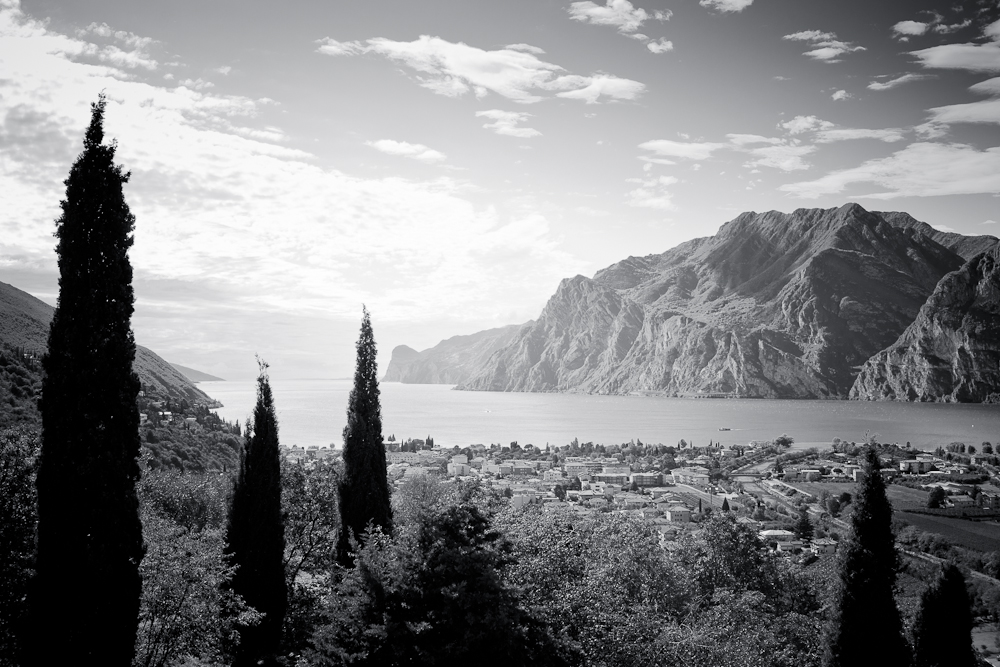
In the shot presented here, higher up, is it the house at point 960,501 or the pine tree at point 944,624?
the pine tree at point 944,624

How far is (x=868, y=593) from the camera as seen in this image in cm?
1284

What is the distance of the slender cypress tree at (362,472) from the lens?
17.1m

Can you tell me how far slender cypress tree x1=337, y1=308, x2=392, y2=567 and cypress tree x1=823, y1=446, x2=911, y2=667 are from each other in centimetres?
1125

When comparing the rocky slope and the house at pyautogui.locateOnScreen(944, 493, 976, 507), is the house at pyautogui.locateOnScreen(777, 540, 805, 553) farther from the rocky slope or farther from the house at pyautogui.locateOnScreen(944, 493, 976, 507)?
the rocky slope

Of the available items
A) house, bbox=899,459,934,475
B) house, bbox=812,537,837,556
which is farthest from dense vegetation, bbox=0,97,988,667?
house, bbox=899,459,934,475

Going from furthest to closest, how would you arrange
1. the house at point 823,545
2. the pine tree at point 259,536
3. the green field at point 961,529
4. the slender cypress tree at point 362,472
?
the green field at point 961,529
the house at point 823,545
the slender cypress tree at point 362,472
the pine tree at point 259,536

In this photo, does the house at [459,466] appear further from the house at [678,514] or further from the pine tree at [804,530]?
the pine tree at [804,530]

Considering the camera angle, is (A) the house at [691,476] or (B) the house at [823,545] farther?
(A) the house at [691,476]

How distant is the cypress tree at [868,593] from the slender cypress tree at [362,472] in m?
11.2

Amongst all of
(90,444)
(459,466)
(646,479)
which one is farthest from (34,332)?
(90,444)

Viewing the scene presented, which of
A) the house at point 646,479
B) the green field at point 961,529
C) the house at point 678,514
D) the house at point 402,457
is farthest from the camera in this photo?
the house at point 646,479

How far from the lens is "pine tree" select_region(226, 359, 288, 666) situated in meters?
14.1

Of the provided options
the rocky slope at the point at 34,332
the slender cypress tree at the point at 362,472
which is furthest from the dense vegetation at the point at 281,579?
the rocky slope at the point at 34,332

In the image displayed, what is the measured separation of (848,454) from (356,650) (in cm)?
9246
